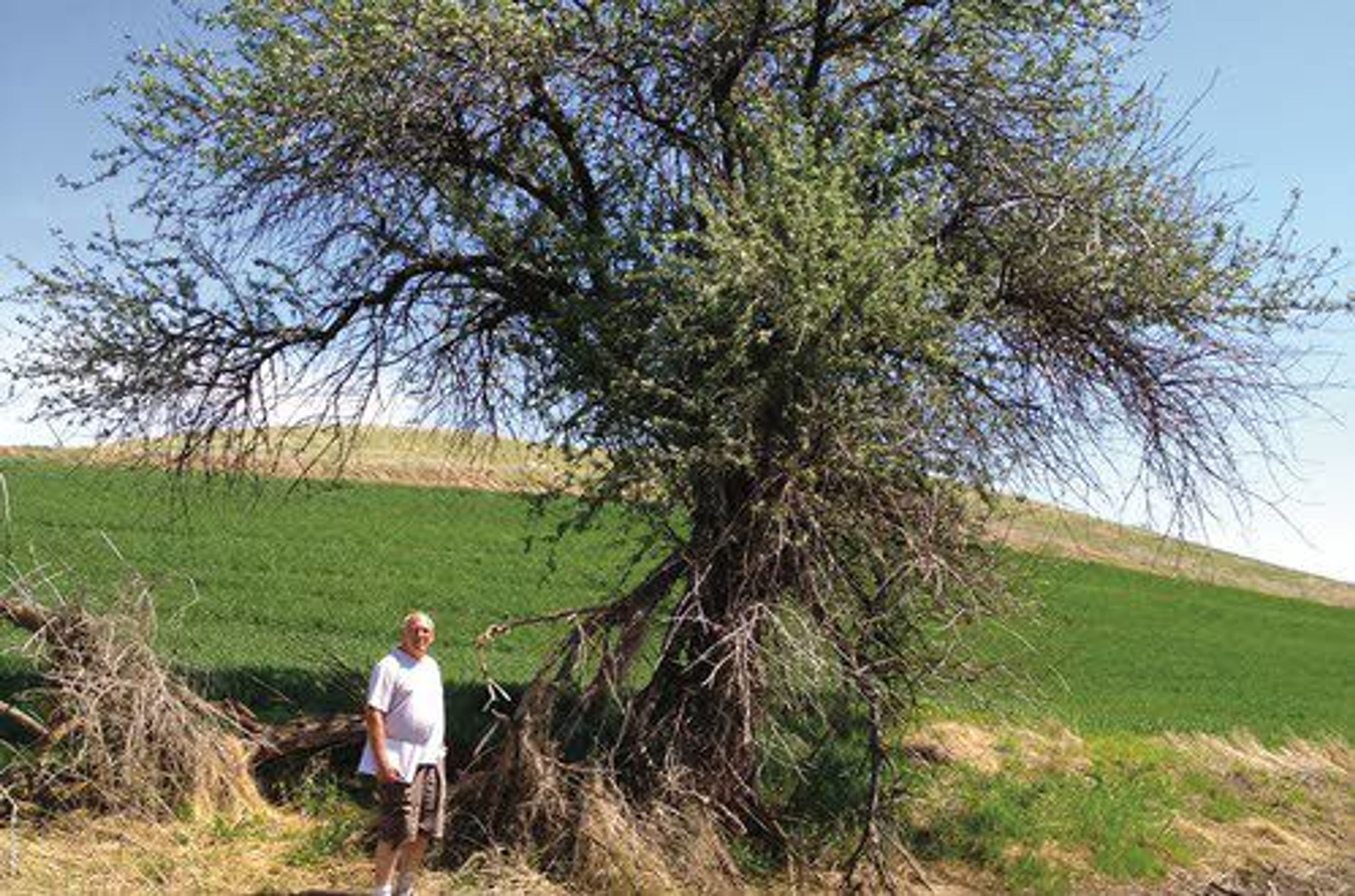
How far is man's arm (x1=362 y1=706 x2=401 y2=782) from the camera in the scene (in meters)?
10.2

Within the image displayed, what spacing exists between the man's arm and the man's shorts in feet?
0.23

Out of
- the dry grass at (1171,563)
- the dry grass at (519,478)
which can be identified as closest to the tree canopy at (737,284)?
the dry grass at (519,478)

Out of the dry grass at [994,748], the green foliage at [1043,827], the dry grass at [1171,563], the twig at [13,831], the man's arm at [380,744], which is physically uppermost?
the dry grass at [1171,563]

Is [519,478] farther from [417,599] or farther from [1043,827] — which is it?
[1043,827]

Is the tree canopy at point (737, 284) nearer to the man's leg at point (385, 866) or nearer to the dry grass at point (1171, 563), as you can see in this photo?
the man's leg at point (385, 866)

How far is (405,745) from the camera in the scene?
415 inches

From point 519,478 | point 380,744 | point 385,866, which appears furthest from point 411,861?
point 519,478

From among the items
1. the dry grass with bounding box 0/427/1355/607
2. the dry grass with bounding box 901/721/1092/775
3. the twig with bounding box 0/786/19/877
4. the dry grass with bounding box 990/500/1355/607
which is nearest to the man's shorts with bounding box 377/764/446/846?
the twig with bounding box 0/786/19/877

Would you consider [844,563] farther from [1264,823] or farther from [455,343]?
[1264,823]

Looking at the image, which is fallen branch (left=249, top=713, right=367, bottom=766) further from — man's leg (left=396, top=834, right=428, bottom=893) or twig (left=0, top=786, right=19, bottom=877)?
man's leg (left=396, top=834, right=428, bottom=893)

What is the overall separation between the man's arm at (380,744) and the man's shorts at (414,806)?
2.8 inches

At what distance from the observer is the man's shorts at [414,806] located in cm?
1050

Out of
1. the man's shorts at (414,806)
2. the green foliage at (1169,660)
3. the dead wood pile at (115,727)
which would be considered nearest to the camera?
the man's shorts at (414,806)

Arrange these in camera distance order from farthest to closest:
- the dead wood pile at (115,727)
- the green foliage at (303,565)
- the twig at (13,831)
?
the green foliage at (303,565) → the dead wood pile at (115,727) → the twig at (13,831)
